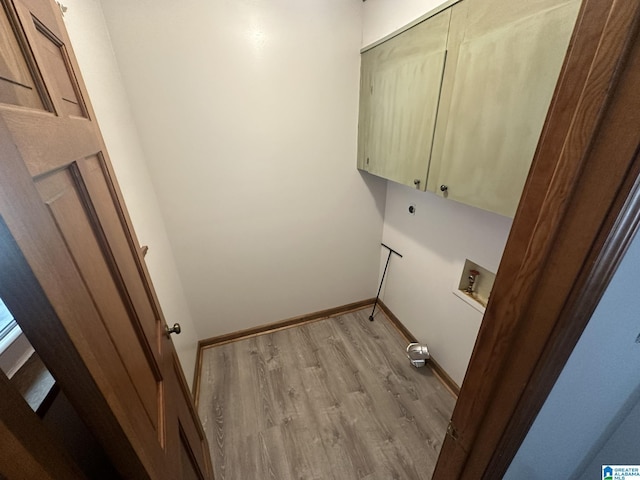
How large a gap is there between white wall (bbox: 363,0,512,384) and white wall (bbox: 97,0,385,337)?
0.68 feet

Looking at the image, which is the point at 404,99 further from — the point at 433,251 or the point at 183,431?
the point at 183,431

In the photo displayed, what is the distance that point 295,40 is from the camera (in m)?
1.52

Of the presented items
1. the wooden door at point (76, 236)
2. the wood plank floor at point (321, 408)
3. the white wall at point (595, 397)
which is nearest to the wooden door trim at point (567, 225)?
the white wall at point (595, 397)

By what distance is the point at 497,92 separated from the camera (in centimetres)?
91

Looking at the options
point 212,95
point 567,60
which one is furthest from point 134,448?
point 212,95

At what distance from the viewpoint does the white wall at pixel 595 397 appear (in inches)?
19.7

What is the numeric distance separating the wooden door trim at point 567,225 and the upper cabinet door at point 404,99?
91 cm

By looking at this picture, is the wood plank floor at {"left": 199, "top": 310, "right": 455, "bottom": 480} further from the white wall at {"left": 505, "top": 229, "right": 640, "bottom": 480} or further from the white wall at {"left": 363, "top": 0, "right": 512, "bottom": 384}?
the white wall at {"left": 505, "top": 229, "right": 640, "bottom": 480}

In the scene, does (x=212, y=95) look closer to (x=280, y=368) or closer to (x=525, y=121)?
(x=525, y=121)

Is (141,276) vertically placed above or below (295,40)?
below

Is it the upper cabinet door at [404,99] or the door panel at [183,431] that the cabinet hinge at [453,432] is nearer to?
the door panel at [183,431]

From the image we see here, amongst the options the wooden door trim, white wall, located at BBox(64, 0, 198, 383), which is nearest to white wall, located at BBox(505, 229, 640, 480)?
the wooden door trim

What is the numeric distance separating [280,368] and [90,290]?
174cm

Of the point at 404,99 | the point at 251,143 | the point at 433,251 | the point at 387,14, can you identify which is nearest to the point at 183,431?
the point at 251,143
